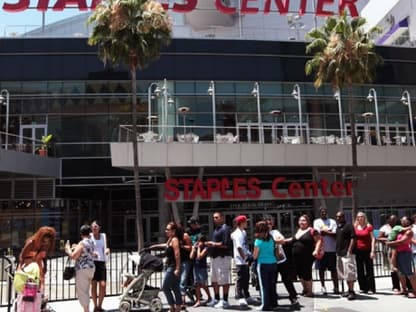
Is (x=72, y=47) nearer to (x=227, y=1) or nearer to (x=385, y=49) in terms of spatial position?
(x=227, y=1)

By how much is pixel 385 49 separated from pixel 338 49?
15.3m

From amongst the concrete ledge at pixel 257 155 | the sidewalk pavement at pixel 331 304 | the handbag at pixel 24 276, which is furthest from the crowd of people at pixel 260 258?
the concrete ledge at pixel 257 155

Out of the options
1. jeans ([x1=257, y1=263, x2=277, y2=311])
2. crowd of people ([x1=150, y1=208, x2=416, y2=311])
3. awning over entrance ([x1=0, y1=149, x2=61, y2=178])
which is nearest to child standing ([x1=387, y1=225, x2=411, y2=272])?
crowd of people ([x1=150, y1=208, x2=416, y2=311])

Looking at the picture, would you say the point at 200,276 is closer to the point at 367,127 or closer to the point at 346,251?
the point at 346,251

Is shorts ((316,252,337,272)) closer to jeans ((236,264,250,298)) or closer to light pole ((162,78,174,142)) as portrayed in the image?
jeans ((236,264,250,298))

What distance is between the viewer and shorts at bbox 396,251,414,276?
11.2 meters

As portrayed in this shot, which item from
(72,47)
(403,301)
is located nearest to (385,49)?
(72,47)

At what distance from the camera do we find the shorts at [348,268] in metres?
11.2

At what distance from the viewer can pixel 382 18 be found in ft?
173

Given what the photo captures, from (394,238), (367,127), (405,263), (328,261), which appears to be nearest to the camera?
(405,263)

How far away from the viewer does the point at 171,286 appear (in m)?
9.41

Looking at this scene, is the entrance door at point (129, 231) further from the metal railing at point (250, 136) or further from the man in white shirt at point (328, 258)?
the man in white shirt at point (328, 258)

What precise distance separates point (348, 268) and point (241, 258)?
256 centimetres

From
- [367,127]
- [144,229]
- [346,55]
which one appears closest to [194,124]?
[144,229]
